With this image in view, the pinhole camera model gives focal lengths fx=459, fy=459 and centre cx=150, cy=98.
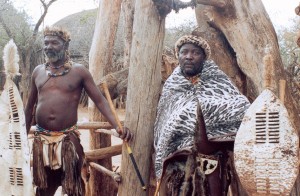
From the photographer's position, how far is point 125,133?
12.6 ft

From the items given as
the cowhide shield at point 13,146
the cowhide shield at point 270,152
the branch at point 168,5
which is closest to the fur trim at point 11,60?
the cowhide shield at point 13,146

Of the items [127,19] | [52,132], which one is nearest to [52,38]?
[52,132]

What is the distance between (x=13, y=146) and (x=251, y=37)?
97.4 inches

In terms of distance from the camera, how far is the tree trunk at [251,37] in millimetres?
4445

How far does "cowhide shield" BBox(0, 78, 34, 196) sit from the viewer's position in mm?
3357

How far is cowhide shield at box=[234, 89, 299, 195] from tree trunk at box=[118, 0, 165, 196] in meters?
1.34

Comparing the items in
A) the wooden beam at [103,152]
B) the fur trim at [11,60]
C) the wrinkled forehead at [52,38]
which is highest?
the wrinkled forehead at [52,38]

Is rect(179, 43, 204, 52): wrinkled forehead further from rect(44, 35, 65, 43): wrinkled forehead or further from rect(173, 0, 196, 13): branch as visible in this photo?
rect(44, 35, 65, 43): wrinkled forehead

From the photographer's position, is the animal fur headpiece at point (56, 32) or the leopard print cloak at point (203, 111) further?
the animal fur headpiece at point (56, 32)

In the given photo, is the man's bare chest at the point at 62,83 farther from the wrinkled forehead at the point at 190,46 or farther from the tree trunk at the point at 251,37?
the tree trunk at the point at 251,37

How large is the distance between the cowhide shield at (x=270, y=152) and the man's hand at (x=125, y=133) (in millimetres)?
1315

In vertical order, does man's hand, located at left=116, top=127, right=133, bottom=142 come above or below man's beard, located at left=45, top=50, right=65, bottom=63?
below

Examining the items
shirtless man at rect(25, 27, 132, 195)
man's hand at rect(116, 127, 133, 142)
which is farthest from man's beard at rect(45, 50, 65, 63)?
man's hand at rect(116, 127, 133, 142)

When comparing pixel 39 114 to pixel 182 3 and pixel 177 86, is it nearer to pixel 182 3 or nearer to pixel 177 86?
pixel 177 86
